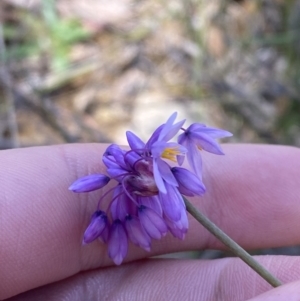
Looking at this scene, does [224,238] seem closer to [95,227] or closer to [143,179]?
[143,179]

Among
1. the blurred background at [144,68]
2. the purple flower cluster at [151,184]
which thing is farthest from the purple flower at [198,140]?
the blurred background at [144,68]

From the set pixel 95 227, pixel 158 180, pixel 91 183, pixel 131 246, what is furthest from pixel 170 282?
pixel 158 180

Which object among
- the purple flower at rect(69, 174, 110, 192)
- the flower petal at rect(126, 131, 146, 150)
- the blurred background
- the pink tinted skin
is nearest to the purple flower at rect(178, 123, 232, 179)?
the flower petal at rect(126, 131, 146, 150)

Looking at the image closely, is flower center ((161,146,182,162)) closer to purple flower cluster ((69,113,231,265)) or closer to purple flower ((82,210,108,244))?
purple flower cluster ((69,113,231,265))

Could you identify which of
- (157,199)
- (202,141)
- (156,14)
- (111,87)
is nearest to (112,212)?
(157,199)

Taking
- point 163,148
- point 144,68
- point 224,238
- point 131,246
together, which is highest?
point 144,68

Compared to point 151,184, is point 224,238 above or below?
below
